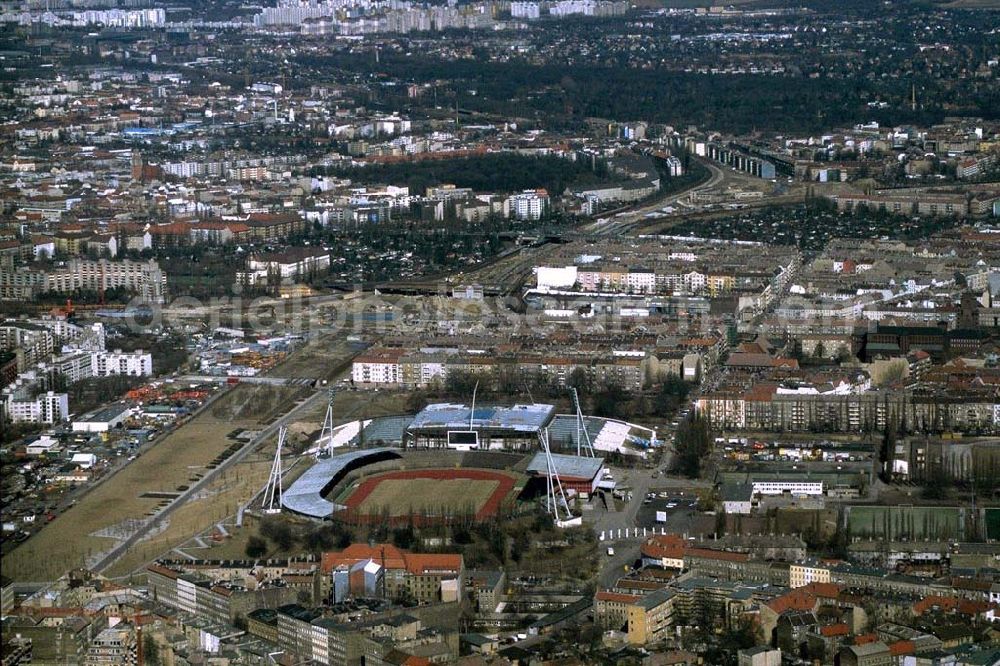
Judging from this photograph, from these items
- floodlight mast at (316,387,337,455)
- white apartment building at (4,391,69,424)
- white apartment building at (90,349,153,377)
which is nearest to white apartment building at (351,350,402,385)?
floodlight mast at (316,387,337,455)

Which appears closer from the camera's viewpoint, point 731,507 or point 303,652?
point 303,652

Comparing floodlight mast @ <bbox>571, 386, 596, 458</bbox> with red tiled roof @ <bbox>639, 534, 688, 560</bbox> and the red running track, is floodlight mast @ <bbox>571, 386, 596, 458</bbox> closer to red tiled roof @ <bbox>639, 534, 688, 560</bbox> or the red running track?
the red running track

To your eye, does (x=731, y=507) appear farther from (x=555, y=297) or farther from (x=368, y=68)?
(x=368, y=68)

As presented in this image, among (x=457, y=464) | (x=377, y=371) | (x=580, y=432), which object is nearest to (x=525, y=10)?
(x=377, y=371)

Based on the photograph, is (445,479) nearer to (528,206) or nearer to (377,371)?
(377,371)

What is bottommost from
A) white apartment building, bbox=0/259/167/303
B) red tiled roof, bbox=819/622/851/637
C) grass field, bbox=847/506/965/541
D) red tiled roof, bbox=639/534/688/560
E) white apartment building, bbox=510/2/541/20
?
white apartment building, bbox=510/2/541/20

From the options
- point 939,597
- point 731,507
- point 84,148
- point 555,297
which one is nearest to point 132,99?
point 84,148
